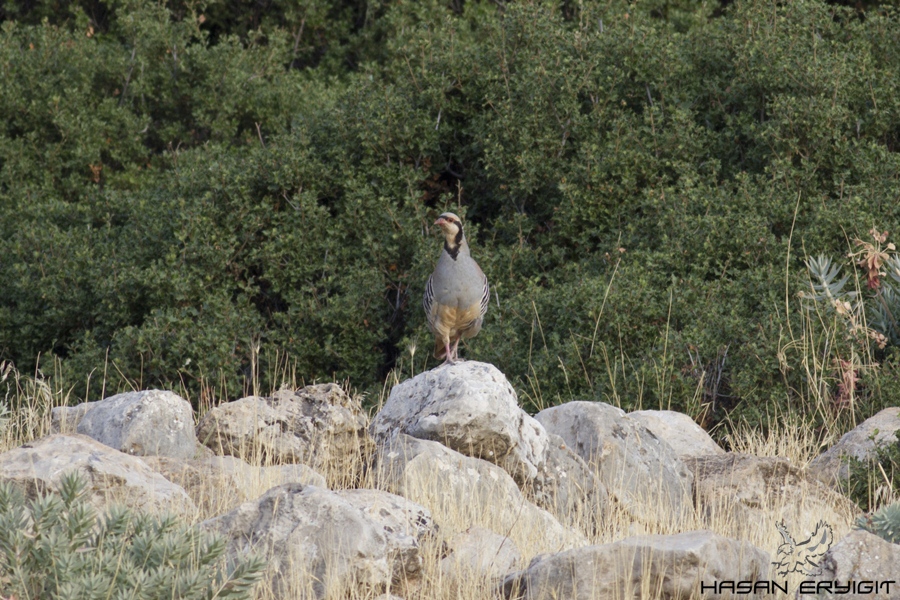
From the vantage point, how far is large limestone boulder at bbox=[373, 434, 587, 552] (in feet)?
17.1

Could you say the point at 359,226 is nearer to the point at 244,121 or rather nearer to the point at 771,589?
the point at 244,121

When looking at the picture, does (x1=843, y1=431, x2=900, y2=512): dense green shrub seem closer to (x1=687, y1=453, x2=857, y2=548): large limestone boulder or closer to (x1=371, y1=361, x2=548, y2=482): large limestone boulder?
(x1=687, y1=453, x2=857, y2=548): large limestone boulder

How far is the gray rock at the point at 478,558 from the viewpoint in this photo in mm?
4445

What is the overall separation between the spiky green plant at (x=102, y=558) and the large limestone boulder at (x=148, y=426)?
212cm

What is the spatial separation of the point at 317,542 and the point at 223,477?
116cm

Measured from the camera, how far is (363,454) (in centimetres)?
619

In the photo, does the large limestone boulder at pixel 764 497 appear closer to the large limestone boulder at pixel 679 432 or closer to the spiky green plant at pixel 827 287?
the large limestone boulder at pixel 679 432

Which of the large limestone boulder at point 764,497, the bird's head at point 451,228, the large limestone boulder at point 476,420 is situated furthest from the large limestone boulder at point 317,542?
the bird's head at point 451,228

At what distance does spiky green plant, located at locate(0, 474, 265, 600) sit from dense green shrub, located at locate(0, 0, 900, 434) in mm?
5041

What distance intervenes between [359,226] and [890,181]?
182 inches

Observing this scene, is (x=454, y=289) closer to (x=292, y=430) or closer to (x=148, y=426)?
(x=292, y=430)

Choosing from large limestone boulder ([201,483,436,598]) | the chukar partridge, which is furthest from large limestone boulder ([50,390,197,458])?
the chukar partridge

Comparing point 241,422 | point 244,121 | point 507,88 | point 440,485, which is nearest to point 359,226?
point 507,88

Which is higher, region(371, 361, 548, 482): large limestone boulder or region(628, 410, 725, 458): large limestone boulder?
region(371, 361, 548, 482): large limestone boulder
